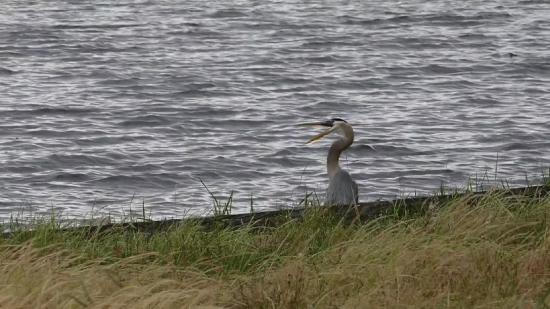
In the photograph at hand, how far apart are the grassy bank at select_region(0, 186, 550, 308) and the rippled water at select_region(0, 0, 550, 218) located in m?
3.58

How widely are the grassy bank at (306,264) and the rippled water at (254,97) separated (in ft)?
11.7

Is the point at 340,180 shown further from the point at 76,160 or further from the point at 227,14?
the point at 227,14

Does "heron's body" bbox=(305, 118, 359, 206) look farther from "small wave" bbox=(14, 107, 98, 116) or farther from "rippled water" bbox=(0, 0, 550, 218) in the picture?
"small wave" bbox=(14, 107, 98, 116)

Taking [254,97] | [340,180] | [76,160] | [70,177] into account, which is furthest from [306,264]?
[254,97]

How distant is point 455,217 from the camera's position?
27.0 ft

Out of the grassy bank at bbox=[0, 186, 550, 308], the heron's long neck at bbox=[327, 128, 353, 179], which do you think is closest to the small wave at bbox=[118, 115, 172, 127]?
the heron's long neck at bbox=[327, 128, 353, 179]

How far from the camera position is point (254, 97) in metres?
19.9

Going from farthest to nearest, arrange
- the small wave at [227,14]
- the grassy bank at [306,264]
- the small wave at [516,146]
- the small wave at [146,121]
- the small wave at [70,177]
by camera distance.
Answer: the small wave at [227,14], the small wave at [146,121], the small wave at [516,146], the small wave at [70,177], the grassy bank at [306,264]

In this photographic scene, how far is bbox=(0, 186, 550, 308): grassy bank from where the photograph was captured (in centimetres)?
625

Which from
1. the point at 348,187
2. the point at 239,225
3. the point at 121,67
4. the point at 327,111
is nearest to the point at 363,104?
the point at 327,111


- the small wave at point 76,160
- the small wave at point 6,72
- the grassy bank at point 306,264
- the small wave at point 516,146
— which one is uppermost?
the grassy bank at point 306,264

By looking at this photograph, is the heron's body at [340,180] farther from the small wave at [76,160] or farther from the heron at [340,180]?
the small wave at [76,160]

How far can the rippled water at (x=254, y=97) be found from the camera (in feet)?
47.9

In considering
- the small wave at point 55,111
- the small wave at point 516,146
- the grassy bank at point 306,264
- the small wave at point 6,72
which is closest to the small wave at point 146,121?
the small wave at point 55,111
